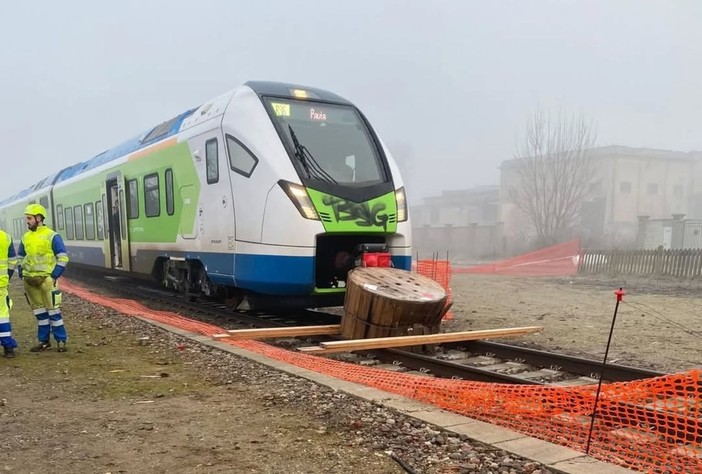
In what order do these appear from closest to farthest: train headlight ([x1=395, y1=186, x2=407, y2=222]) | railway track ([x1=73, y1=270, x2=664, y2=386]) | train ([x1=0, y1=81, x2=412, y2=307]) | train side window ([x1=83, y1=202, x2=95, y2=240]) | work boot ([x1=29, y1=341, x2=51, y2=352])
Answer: railway track ([x1=73, y1=270, x2=664, y2=386])
work boot ([x1=29, y1=341, x2=51, y2=352])
train ([x1=0, y1=81, x2=412, y2=307])
train headlight ([x1=395, y1=186, x2=407, y2=222])
train side window ([x1=83, y1=202, x2=95, y2=240])

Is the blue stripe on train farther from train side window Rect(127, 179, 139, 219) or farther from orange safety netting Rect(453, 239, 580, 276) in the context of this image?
orange safety netting Rect(453, 239, 580, 276)

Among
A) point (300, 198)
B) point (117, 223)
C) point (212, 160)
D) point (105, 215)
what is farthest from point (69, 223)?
point (300, 198)

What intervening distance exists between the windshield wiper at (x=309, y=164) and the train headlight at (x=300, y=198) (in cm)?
33

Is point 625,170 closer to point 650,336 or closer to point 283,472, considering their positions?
point 650,336

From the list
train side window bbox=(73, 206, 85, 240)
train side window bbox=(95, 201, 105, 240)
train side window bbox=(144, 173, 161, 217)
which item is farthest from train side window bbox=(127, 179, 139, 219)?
train side window bbox=(73, 206, 85, 240)

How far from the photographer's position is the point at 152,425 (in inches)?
163

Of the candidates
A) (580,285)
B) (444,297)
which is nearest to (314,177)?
(444,297)

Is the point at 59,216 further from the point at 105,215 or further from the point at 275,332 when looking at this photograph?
the point at 275,332

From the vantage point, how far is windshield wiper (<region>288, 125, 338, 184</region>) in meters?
7.75

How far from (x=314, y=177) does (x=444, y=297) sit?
93.9 inches

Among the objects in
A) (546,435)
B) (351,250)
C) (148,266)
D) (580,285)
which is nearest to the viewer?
(546,435)

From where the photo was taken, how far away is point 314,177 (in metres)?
7.71

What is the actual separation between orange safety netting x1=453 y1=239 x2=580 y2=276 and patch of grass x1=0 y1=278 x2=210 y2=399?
17.6 m

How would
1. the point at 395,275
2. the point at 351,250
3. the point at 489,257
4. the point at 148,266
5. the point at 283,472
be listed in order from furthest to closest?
the point at 489,257, the point at 148,266, the point at 351,250, the point at 395,275, the point at 283,472
